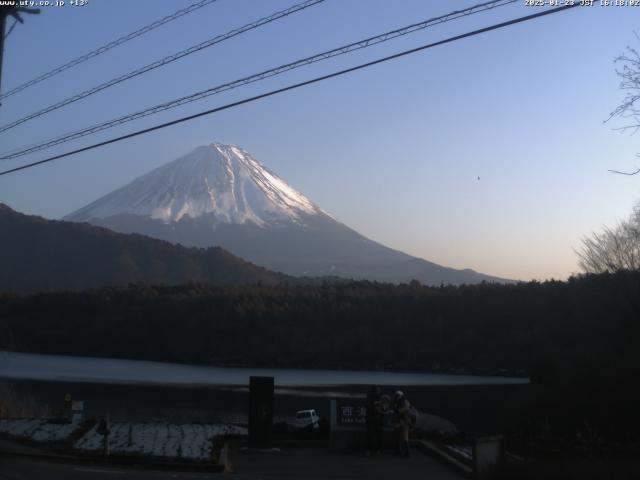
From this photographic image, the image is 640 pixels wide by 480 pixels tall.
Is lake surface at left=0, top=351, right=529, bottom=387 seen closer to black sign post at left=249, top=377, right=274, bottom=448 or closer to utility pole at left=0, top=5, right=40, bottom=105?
black sign post at left=249, top=377, right=274, bottom=448

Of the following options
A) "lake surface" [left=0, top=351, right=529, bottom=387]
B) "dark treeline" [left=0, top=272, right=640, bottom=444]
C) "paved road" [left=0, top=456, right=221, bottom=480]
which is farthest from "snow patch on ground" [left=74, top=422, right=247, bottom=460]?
"dark treeline" [left=0, top=272, right=640, bottom=444]

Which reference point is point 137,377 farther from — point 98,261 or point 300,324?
point 98,261

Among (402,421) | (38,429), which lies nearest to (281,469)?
(402,421)

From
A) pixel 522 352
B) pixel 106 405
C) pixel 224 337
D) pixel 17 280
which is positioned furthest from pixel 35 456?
pixel 17 280

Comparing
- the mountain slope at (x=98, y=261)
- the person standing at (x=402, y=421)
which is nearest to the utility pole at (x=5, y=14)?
the person standing at (x=402, y=421)

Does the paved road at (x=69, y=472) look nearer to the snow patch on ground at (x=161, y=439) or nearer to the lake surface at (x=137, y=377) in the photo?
the snow patch on ground at (x=161, y=439)

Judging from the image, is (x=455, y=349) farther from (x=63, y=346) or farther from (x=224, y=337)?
(x=63, y=346)
